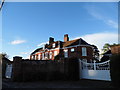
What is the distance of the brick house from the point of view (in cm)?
2538

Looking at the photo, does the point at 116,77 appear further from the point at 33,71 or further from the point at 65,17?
the point at 65,17

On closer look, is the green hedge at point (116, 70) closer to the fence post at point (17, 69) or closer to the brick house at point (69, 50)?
the fence post at point (17, 69)

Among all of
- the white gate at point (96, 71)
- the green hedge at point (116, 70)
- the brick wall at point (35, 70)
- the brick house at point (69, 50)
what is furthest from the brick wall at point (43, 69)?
the brick house at point (69, 50)

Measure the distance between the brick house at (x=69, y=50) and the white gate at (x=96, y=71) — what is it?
52.3 ft

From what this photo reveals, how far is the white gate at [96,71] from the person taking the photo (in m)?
7.71

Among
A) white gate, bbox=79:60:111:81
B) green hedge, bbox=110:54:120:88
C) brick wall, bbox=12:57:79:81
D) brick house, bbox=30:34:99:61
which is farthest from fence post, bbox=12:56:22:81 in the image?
brick house, bbox=30:34:99:61

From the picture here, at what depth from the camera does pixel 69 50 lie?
27219mm

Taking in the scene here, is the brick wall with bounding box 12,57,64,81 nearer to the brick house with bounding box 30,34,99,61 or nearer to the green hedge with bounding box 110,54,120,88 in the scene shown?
the green hedge with bounding box 110,54,120,88

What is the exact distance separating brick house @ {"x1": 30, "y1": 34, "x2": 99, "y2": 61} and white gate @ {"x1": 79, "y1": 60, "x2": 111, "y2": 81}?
52.3 ft

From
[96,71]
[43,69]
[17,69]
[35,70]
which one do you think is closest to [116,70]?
[96,71]

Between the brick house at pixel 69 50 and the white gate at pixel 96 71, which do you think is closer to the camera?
the white gate at pixel 96 71

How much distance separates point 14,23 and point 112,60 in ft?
27.6

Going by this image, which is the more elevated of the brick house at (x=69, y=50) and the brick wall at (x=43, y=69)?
the brick house at (x=69, y=50)

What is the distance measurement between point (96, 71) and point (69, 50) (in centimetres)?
1895
